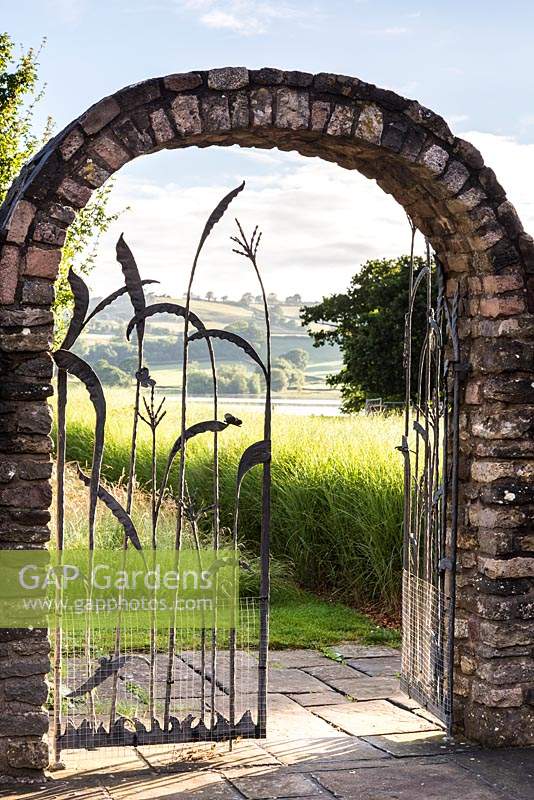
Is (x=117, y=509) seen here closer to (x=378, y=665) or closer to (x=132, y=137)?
(x=132, y=137)

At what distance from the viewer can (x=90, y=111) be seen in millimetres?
3949

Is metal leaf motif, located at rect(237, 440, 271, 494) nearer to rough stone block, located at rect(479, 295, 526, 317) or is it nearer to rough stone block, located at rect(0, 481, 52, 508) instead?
rough stone block, located at rect(0, 481, 52, 508)

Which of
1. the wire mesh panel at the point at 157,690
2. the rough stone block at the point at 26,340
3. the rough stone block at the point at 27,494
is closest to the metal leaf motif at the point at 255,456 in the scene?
the wire mesh panel at the point at 157,690

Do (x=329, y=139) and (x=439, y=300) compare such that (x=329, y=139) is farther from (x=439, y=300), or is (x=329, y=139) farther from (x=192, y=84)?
(x=439, y=300)

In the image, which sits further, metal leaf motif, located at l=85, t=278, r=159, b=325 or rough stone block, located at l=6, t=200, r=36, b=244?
metal leaf motif, located at l=85, t=278, r=159, b=325

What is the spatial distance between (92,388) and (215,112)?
3.99 ft

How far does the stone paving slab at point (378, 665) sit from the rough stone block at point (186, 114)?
339 cm

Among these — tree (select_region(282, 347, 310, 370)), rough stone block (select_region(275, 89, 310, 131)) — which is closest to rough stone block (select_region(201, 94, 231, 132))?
rough stone block (select_region(275, 89, 310, 131))

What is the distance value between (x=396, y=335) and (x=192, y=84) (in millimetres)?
15828

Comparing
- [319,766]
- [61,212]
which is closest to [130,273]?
[61,212]

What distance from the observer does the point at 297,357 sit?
130 feet

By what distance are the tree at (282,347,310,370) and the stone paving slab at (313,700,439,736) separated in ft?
106

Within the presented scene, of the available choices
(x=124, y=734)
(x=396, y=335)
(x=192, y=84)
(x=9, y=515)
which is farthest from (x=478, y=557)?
(x=396, y=335)

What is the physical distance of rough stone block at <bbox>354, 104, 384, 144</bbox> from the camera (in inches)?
169
